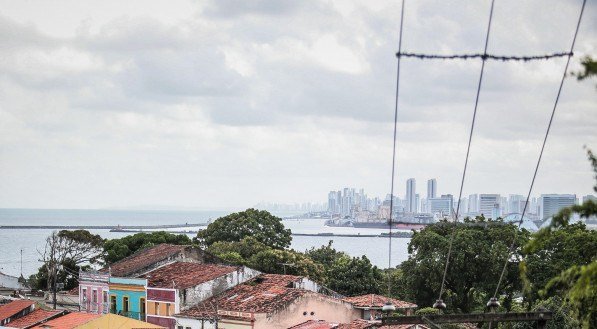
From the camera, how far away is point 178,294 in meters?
42.0

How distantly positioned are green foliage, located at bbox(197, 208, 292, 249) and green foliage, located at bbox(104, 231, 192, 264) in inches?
240

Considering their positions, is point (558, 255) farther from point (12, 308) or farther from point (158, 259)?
point (12, 308)

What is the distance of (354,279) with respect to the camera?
2341 inches

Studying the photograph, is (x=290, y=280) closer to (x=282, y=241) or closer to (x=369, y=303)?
A: (x=369, y=303)

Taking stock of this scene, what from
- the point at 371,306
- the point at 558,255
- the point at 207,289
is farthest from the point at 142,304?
the point at 558,255

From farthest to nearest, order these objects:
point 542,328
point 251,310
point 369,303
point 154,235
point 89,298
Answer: point 154,235 → point 89,298 → point 369,303 → point 251,310 → point 542,328

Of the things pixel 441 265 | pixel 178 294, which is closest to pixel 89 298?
pixel 178 294

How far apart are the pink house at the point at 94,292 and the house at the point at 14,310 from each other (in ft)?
12.3

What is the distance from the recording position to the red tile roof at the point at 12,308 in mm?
43656

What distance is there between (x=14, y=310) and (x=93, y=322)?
9.12 metres

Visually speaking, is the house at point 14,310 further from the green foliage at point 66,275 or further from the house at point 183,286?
the green foliage at point 66,275

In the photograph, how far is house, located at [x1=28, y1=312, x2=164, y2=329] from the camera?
117 feet

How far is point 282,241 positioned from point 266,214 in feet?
8.83

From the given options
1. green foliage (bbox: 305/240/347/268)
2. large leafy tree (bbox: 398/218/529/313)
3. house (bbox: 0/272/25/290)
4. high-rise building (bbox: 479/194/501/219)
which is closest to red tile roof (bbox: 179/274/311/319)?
large leafy tree (bbox: 398/218/529/313)
